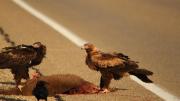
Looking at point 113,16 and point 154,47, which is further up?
point 113,16

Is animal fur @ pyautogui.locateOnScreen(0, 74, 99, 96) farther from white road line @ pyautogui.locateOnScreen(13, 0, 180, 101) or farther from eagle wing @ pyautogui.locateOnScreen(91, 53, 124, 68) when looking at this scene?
white road line @ pyautogui.locateOnScreen(13, 0, 180, 101)

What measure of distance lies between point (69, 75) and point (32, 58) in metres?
0.67

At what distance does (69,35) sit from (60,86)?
3907mm

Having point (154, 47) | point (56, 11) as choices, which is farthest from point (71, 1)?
point (154, 47)

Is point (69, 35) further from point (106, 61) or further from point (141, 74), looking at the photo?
point (106, 61)

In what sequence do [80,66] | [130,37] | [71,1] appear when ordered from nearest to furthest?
1. [80,66]
2. [130,37]
3. [71,1]

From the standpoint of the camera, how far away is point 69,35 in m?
10.7

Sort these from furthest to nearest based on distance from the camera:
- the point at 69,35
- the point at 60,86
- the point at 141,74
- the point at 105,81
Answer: the point at 69,35 → the point at 141,74 → the point at 105,81 → the point at 60,86

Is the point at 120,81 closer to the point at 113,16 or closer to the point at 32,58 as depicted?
the point at 32,58

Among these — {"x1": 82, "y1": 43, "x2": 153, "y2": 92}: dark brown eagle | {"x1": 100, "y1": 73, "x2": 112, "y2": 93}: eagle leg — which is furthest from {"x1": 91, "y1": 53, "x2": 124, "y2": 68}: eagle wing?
{"x1": 100, "y1": 73, "x2": 112, "y2": 93}: eagle leg

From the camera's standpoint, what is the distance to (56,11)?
13.8 meters

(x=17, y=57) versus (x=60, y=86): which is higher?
(x=17, y=57)

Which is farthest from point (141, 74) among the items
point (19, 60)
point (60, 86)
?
point (19, 60)

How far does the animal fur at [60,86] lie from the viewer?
A: 6.68 meters
